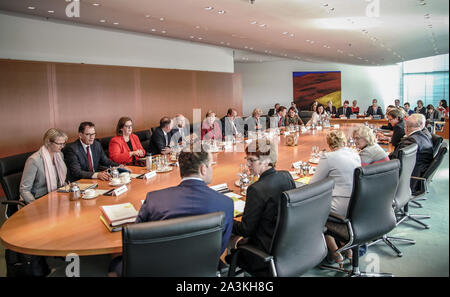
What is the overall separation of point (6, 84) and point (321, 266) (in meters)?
5.74

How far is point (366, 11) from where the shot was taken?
19.6 feet

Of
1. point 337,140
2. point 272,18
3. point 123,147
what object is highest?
point 272,18

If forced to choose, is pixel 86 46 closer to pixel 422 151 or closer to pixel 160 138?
pixel 160 138

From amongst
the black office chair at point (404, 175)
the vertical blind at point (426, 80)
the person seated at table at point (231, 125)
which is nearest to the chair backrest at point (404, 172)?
the black office chair at point (404, 175)

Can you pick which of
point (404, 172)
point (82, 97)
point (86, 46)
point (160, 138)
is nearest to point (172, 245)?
point (404, 172)

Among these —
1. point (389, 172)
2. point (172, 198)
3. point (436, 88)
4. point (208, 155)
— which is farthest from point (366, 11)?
point (436, 88)

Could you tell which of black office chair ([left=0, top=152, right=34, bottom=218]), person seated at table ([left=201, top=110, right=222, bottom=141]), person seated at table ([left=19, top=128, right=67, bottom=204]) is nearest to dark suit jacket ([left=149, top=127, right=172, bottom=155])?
person seated at table ([left=201, top=110, right=222, bottom=141])

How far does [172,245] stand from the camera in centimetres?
163

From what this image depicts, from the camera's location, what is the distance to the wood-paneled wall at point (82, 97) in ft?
20.2

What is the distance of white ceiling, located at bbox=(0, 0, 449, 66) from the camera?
560cm

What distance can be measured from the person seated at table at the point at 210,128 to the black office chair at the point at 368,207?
13.7 feet

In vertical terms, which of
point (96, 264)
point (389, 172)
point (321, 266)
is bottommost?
point (321, 266)

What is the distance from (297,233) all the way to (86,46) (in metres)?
6.94

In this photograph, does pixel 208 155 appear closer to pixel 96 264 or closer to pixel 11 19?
pixel 96 264
